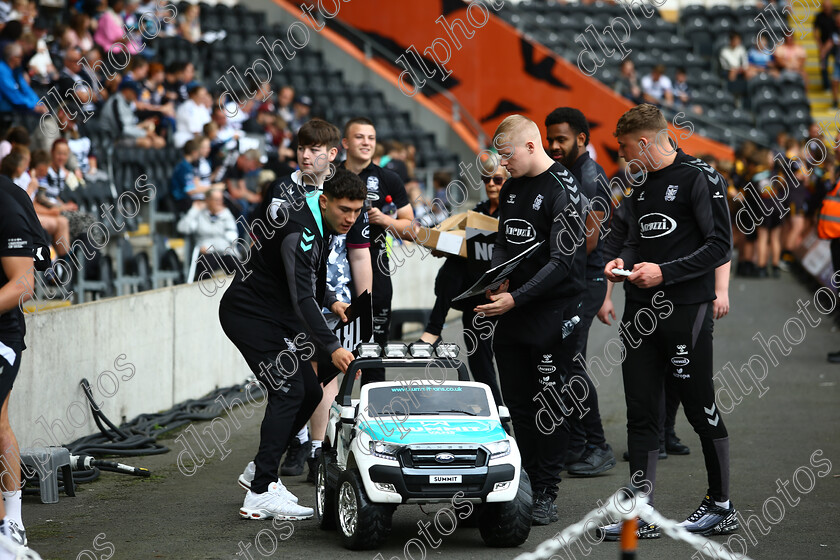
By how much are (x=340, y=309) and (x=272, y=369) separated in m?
0.79

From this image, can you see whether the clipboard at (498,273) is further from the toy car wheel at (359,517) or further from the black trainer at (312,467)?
the black trainer at (312,467)

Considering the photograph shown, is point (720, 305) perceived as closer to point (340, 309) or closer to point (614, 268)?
point (614, 268)

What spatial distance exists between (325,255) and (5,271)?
6.45 ft

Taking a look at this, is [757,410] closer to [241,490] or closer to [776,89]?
[241,490]

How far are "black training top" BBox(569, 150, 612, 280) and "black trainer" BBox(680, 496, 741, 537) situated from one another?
7.18 ft

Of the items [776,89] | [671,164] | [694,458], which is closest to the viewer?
[671,164]

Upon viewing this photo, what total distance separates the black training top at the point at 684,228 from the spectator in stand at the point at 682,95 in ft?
62.2

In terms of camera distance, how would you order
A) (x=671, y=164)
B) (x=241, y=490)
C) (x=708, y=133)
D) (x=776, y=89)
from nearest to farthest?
(x=671, y=164) → (x=241, y=490) → (x=708, y=133) → (x=776, y=89)

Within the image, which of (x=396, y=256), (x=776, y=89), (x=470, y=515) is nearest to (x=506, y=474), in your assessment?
(x=470, y=515)

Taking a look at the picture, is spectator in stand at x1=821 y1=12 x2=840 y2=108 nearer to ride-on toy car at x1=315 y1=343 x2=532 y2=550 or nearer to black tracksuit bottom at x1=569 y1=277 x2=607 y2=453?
black tracksuit bottom at x1=569 y1=277 x2=607 y2=453

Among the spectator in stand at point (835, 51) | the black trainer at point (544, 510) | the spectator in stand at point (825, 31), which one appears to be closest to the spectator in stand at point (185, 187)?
the black trainer at point (544, 510)

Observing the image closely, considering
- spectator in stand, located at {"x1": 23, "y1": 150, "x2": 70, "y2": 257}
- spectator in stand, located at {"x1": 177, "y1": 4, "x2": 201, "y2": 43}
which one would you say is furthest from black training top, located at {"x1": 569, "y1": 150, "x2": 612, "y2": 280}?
spectator in stand, located at {"x1": 177, "y1": 4, "x2": 201, "y2": 43}

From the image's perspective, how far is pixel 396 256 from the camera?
1491cm

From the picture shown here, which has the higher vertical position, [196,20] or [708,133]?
[196,20]
